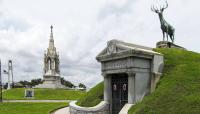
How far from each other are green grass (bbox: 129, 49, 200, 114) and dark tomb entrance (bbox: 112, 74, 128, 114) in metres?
2.57

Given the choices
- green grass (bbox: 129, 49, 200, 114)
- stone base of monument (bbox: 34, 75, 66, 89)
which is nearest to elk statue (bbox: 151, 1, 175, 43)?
green grass (bbox: 129, 49, 200, 114)

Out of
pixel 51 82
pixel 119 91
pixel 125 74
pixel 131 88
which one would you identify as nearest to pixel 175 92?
pixel 131 88

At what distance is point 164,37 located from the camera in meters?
31.0

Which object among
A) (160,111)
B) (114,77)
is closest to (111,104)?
(114,77)

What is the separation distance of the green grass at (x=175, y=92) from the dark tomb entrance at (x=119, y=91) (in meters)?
2.57

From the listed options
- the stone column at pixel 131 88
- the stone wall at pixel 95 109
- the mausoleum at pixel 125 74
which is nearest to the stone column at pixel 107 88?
the mausoleum at pixel 125 74

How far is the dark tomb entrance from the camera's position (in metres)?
22.9

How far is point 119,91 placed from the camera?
923 inches

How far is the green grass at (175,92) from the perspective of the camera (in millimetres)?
18273

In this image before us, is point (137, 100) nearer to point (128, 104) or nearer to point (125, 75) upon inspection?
Answer: point (128, 104)

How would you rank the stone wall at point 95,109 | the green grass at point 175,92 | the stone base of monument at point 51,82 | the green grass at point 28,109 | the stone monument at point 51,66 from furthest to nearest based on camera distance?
the stone monument at point 51,66 → the stone base of monument at point 51,82 → the green grass at point 28,109 → the stone wall at point 95,109 → the green grass at point 175,92

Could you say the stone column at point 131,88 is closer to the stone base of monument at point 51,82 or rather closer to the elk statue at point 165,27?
the elk statue at point 165,27

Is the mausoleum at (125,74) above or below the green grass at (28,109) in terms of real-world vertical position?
above

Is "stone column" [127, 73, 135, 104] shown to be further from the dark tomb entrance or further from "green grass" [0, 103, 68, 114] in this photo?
"green grass" [0, 103, 68, 114]
